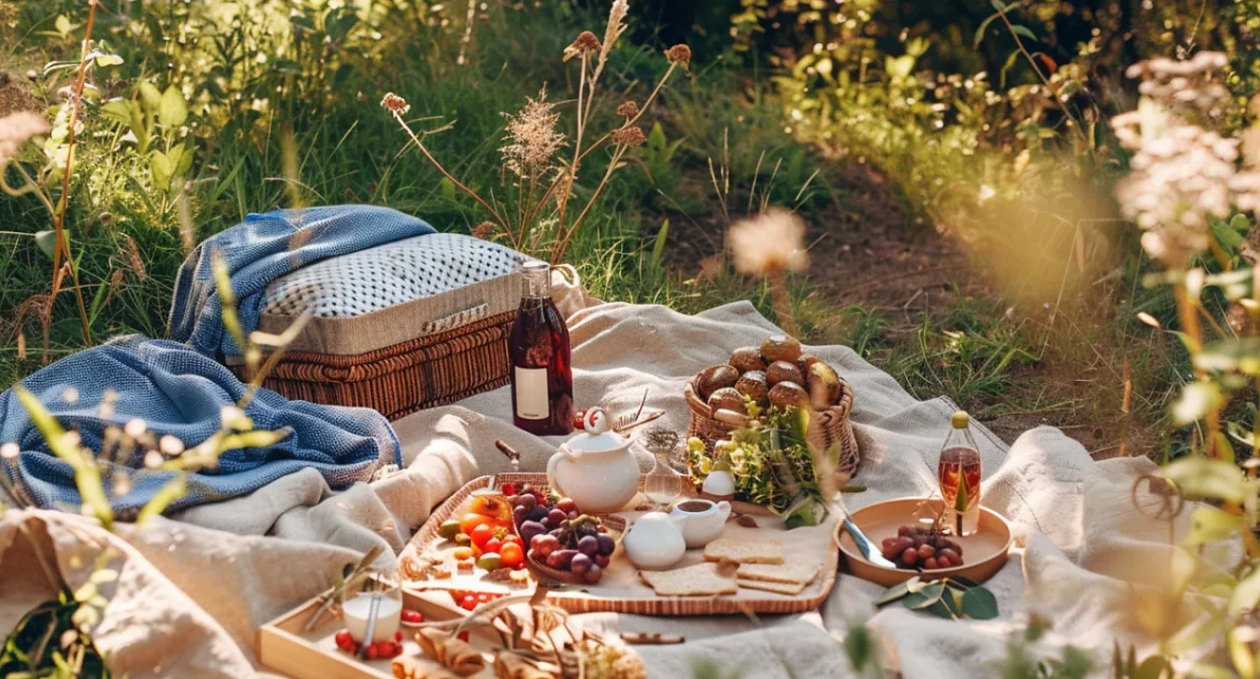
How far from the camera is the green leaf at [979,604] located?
7.93 feet

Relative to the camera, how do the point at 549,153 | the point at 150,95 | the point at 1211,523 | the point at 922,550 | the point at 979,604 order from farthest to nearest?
the point at 150,95 < the point at 549,153 < the point at 922,550 < the point at 979,604 < the point at 1211,523

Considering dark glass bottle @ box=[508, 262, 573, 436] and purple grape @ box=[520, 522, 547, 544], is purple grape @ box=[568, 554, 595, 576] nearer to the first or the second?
purple grape @ box=[520, 522, 547, 544]

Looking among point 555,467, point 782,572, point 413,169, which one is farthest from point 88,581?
point 413,169

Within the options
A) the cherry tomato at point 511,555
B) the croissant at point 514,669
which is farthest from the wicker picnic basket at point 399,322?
the croissant at point 514,669

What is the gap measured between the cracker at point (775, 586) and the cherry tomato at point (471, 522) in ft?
2.03

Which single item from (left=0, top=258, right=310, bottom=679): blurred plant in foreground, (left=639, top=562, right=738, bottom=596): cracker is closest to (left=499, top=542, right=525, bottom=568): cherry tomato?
(left=639, top=562, right=738, bottom=596): cracker

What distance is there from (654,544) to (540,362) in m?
0.89

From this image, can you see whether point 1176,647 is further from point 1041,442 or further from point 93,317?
point 93,317

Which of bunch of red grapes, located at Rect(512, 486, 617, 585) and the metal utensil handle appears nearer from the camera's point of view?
the metal utensil handle

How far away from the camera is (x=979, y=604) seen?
2436mm

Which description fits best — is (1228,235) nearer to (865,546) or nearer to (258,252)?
(865,546)

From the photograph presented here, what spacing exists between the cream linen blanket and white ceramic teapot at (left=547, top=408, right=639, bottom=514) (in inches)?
15.3

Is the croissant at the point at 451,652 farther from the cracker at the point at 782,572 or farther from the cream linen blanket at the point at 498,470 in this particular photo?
the cracker at the point at 782,572

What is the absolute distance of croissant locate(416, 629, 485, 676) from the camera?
2158mm
